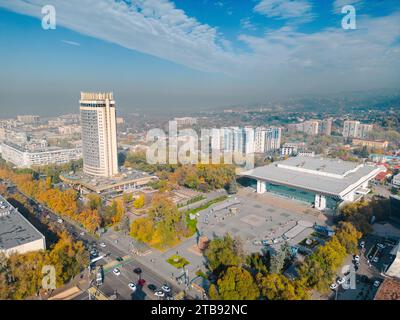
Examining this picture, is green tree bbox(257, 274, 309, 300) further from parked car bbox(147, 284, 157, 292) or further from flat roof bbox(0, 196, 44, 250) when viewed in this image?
flat roof bbox(0, 196, 44, 250)

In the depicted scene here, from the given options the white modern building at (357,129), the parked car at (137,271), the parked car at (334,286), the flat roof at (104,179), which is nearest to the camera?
the parked car at (334,286)

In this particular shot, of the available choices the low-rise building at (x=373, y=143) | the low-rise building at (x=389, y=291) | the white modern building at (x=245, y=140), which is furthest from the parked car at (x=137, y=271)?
the low-rise building at (x=373, y=143)

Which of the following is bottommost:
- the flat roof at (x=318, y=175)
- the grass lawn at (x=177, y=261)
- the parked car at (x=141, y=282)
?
the parked car at (x=141, y=282)

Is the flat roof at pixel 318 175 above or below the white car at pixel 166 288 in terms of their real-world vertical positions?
above

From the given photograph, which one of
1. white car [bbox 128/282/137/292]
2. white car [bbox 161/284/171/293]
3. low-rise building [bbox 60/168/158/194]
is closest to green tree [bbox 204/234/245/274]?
white car [bbox 161/284/171/293]

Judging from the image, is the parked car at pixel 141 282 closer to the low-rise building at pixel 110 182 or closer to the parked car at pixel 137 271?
the parked car at pixel 137 271

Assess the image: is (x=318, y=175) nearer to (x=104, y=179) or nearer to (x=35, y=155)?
(x=104, y=179)
